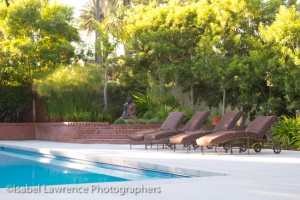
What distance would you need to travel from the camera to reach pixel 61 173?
1045cm

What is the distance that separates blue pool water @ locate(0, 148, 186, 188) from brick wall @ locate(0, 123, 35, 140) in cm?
867

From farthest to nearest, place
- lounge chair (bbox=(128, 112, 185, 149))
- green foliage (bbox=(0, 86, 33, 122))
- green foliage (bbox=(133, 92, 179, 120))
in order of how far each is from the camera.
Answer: green foliage (bbox=(0, 86, 33, 122)) → green foliage (bbox=(133, 92, 179, 120)) → lounge chair (bbox=(128, 112, 185, 149))

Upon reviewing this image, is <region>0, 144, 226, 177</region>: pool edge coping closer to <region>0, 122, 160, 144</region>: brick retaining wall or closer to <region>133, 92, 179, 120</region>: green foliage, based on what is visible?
<region>0, 122, 160, 144</region>: brick retaining wall

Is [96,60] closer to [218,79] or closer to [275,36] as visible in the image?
[218,79]

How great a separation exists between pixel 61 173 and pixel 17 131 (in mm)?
12286

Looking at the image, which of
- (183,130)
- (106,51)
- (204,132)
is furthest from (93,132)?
(204,132)

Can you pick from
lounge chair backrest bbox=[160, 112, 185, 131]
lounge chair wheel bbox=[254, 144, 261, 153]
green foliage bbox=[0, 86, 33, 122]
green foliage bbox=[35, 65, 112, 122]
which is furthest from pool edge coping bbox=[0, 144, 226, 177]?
green foliage bbox=[0, 86, 33, 122]

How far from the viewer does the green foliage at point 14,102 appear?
2170 centimetres

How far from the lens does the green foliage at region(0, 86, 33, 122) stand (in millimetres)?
21703

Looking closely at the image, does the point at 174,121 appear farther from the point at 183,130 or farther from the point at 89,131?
the point at 89,131

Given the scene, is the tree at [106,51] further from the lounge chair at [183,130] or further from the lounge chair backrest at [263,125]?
the lounge chair backrest at [263,125]

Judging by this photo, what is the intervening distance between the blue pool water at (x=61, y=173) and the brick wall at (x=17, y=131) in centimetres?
867

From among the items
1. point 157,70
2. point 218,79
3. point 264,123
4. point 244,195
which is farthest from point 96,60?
point 244,195

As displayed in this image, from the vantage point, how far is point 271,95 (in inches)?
709
